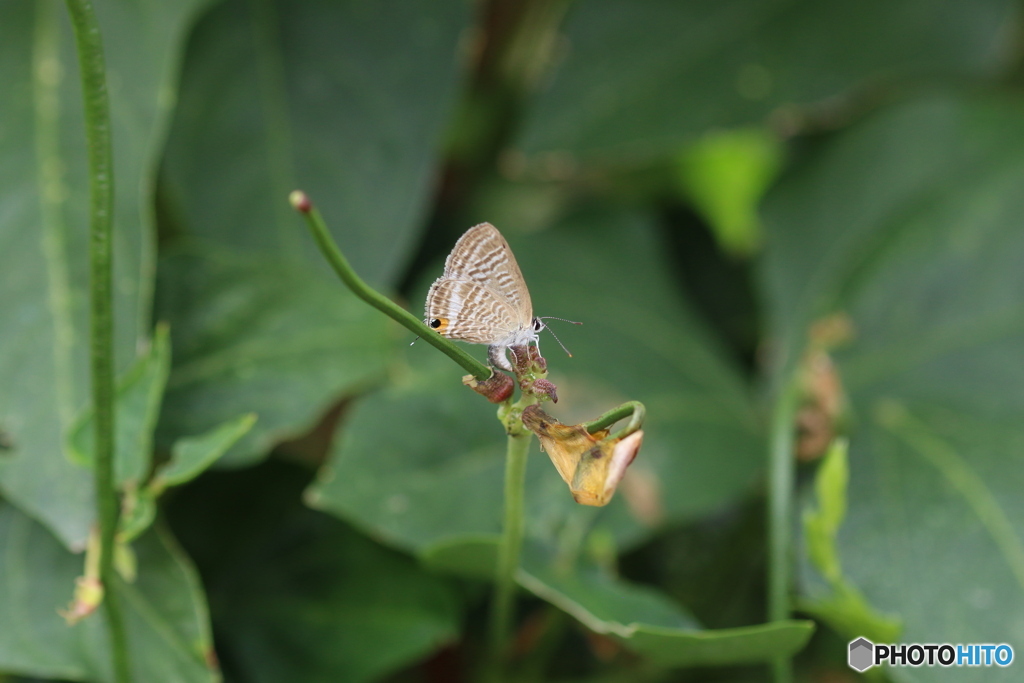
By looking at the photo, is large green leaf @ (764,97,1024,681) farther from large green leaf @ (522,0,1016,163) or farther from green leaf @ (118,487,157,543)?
green leaf @ (118,487,157,543)

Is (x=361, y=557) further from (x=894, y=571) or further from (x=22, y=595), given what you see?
(x=894, y=571)

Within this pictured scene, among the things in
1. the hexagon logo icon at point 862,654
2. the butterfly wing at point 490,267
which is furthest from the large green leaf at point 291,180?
the hexagon logo icon at point 862,654

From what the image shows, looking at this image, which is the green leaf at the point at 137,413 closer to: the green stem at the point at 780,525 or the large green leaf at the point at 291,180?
the large green leaf at the point at 291,180

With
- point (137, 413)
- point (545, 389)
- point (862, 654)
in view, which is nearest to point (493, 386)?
point (545, 389)

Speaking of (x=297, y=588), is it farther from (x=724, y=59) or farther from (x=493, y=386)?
(x=724, y=59)

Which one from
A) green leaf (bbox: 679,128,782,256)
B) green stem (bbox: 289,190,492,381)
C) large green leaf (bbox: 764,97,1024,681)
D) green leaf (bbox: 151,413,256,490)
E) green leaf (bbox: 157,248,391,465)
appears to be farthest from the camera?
green leaf (bbox: 679,128,782,256)

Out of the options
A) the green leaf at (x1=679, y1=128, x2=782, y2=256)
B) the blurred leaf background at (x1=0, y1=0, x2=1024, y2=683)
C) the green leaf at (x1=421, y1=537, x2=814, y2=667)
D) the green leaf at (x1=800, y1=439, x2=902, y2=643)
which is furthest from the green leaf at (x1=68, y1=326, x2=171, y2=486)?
the green leaf at (x1=679, y1=128, x2=782, y2=256)
